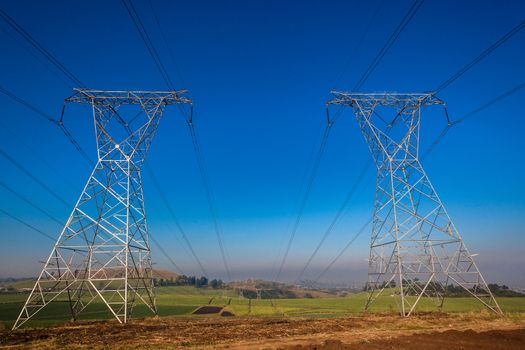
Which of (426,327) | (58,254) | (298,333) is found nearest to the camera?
(298,333)

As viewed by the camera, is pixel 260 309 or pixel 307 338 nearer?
pixel 307 338

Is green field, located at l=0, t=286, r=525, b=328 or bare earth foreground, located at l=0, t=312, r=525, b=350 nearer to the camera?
bare earth foreground, located at l=0, t=312, r=525, b=350

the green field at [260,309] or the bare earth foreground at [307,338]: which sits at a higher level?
the bare earth foreground at [307,338]

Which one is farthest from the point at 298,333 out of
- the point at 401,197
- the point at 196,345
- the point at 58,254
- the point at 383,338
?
the point at 58,254

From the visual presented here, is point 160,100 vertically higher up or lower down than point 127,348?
higher up

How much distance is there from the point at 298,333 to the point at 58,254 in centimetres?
1846

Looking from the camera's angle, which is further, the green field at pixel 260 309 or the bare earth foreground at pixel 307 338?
the green field at pixel 260 309

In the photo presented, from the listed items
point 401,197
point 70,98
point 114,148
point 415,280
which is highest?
point 70,98

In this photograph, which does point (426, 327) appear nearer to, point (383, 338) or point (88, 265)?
point (383, 338)

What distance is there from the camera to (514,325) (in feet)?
73.4

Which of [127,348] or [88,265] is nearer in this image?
[127,348]

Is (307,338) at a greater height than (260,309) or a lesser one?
greater

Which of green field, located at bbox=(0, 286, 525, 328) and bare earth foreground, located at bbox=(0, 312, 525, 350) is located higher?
bare earth foreground, located at bbox=(0, 312, 525, 350)

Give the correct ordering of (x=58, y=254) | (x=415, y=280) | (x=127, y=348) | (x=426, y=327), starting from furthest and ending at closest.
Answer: (x=415, y=280), (x=58, y=254), (x=426, y=327), (x=127, y=348)
